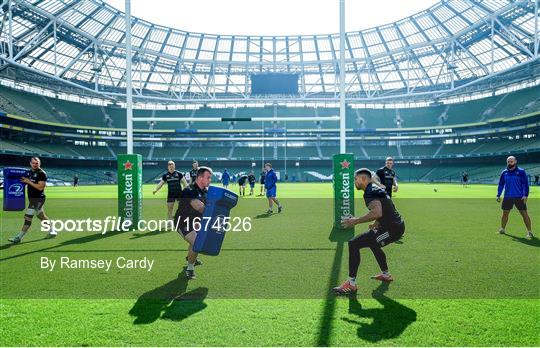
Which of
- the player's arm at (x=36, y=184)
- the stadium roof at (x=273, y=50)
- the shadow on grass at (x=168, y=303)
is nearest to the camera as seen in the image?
the shadow on grass at (x=168, y=303)

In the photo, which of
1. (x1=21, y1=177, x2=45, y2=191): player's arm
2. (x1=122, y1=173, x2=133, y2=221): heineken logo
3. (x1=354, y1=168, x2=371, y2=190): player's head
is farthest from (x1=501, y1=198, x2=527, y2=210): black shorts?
(x1=21, y1=177, x2=45, y2=191): player's arm

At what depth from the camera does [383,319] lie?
169 inches

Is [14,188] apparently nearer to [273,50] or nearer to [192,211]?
[192,211]

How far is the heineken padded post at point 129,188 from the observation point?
11492mm

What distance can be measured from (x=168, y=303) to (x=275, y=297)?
4.67 feet

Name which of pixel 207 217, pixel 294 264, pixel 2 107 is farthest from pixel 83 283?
pixel 2 107

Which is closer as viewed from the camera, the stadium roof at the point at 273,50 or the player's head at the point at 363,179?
the player's head at the point at 363,179

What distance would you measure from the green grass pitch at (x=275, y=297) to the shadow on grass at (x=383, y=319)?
0.04 ft

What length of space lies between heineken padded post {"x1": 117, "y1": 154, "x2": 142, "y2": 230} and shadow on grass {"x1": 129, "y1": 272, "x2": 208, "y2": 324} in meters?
6.35

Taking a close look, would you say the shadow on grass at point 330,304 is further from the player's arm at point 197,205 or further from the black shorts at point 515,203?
the black shorts at point 515,203

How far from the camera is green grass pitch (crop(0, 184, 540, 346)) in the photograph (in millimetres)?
3883

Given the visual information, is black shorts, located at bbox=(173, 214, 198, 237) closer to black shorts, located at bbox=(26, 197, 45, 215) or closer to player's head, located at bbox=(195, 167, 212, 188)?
player's head, located at bbox=(195, 167, 212, 188)

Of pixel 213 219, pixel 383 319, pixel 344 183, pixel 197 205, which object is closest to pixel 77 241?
pixel 197 205

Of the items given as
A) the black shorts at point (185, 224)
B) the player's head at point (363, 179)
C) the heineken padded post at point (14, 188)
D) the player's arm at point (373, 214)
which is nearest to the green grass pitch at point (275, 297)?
the black shorts at point (185, 224)
